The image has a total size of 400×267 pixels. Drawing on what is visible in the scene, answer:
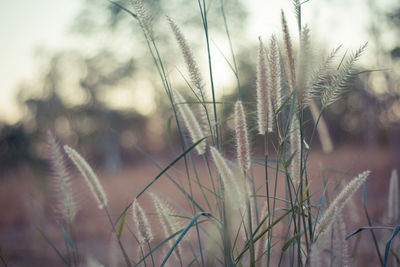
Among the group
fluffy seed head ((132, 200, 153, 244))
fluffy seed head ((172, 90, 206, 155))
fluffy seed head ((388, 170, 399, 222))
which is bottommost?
fluffy seed head ((388, 170, 399, 222))

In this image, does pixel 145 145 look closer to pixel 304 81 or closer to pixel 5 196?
pixel 5 196

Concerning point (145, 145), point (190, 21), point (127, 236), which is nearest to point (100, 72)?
point (190, 21)

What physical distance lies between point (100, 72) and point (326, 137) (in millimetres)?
13828

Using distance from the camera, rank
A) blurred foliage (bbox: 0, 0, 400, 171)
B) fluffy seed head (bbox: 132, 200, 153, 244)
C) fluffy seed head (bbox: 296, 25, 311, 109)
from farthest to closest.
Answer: blurred foliage (bbox: 0, 0, 400, 171), fluffy seed head (bbox: 132, 200, 153, 244), fluffy seed head (bbox: 296, 25, 311, 109)

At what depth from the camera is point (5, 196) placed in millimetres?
9117

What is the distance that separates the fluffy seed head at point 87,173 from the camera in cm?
102

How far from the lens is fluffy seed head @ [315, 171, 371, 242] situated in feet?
2.90

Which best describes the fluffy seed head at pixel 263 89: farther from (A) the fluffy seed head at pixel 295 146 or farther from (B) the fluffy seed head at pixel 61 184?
(B) the fluffy seed head at pixel 61 184

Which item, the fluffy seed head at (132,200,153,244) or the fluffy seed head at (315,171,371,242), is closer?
the fluffy seed head at (315,171,371,242)

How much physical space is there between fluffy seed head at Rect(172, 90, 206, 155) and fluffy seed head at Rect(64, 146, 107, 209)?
362 millimetres

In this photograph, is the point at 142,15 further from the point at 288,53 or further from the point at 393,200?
the point at 393,200

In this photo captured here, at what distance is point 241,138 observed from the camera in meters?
0.92

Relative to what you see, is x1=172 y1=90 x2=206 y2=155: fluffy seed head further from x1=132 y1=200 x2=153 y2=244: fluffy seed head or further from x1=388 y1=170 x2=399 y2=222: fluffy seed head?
x1=388 y1=170 x2=399 y2=222: fluffy seed head

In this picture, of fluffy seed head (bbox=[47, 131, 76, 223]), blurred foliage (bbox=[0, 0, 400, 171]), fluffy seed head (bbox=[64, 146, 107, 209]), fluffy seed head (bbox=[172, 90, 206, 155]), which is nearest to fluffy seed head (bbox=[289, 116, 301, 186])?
fluffy seed head (bbox=[172, 90, 206, 155])
